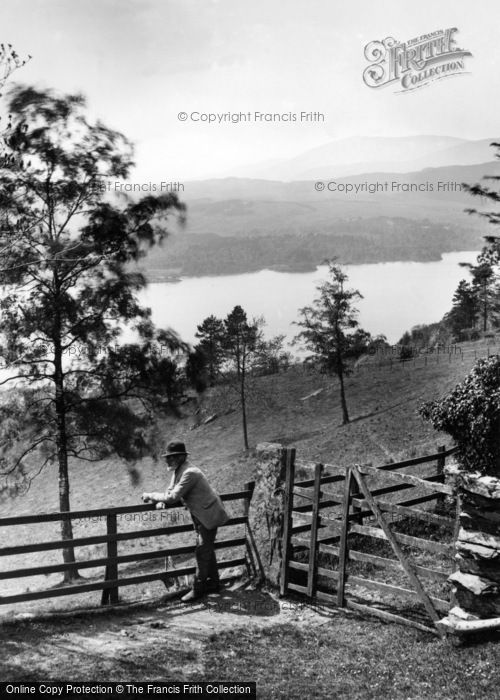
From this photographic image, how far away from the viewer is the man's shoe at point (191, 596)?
963 cm

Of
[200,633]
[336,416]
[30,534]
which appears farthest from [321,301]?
[200,633]

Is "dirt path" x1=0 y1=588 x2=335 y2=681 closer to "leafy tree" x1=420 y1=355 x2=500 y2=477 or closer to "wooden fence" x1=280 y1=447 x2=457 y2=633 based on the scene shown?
"wooden fence" x1=280 y1=447 x2=457 y2=633

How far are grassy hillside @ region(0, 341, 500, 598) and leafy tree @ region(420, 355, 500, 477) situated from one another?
10119 millimetres

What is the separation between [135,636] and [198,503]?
197 cm

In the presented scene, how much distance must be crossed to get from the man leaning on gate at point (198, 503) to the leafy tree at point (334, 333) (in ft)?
130

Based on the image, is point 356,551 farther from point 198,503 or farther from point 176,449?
point 176,449

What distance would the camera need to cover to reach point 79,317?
23.9m

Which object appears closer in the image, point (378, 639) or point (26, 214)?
point (378, 639)

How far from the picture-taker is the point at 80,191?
944 inches

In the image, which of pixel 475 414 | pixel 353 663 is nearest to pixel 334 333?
pixel 475 414

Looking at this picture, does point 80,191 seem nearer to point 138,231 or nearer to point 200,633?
point 138,231

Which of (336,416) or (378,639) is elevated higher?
(378,639)

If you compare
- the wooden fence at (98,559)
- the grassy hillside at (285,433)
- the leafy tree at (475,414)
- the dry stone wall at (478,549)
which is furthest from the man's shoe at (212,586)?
the grassy hillside at (285,433)

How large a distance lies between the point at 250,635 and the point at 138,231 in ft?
62.2
